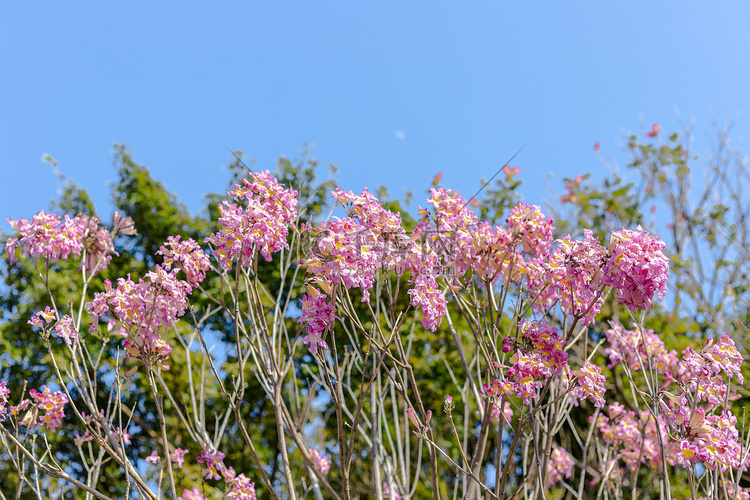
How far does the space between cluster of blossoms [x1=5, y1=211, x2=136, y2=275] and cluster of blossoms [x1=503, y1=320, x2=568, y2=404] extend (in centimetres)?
184

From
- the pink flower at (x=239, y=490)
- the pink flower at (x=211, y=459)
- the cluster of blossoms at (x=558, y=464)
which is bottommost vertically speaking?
the pink flower at (x=239, y=490)

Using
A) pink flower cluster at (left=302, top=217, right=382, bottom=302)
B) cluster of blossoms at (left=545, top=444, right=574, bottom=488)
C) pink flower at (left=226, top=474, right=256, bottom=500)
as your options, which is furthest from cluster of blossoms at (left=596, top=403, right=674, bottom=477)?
pink flower at (left=226, top=474, right=256, bottom=500)

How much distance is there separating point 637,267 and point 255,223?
1218mm

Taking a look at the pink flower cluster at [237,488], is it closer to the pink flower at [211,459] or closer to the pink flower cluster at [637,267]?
the pink flower at [211,459]

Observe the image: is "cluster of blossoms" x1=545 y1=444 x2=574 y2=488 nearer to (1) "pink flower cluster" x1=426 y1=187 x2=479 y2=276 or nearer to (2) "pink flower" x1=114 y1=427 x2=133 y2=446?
(1) "pink flower cluster" x1=426 y1=187 x2=479 y2=276

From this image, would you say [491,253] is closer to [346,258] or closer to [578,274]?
[578,274]

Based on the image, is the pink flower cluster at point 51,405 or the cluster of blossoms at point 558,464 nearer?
the pink flower cluster at point 51,405

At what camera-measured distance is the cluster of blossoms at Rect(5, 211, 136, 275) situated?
230 centimetres

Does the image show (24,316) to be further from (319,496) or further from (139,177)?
(319,496)

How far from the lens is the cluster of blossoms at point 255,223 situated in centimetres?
189

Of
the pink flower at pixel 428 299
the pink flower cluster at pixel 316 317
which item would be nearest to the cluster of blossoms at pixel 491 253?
the pink flower at pixel 428 299

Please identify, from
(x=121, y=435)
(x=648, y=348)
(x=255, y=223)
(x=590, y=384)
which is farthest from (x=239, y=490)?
(x=648, y=348)

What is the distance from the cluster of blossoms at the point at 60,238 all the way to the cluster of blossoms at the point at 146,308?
47 centimetres

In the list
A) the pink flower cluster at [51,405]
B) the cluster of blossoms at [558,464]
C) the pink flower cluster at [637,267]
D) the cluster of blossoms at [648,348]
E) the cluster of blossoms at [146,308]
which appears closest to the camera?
the pink flower cluster at [637,267]
